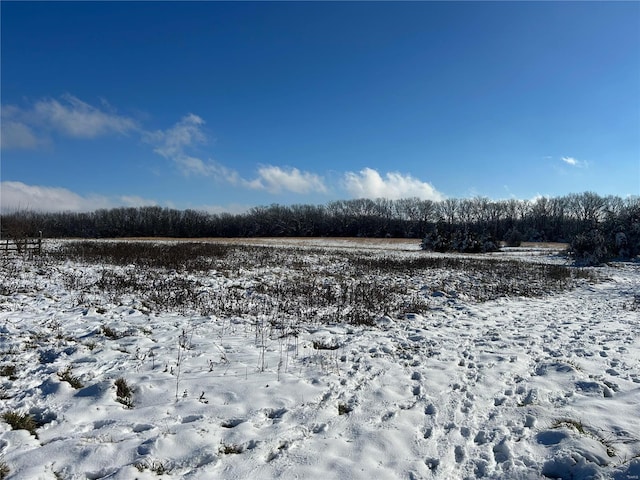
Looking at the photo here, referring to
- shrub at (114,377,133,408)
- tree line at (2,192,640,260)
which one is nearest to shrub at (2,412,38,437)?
shrub at (114,377,133,408)

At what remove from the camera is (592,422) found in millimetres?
4434

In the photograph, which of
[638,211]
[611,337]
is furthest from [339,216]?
[611,337]

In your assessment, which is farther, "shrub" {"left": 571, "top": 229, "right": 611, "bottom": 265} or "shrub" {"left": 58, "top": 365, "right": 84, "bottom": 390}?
"shrub" {"left": 571, "top": 229, "right": 611, "bottom": 265}

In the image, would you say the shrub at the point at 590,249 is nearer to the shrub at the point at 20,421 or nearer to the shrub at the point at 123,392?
the shrub at the point at 123,392

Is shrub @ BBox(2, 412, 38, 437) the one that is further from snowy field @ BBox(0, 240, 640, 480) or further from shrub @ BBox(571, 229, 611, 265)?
shrub @ BBox(571, 229, 611, 265)

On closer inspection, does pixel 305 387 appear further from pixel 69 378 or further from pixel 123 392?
pixel 69 378

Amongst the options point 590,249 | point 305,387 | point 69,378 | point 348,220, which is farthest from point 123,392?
point 348,220

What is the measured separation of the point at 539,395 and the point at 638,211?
38.6 meters

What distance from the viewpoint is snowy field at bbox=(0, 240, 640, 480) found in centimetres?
366

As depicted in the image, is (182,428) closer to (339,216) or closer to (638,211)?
(638,211)

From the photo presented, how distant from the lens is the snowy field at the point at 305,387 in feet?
12.0

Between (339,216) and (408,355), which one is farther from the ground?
(339,216)

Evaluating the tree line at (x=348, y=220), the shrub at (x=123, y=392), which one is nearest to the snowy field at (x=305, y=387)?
the shrub at (x=123, y=392)

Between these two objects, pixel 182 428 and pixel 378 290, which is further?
pixel 378 290
